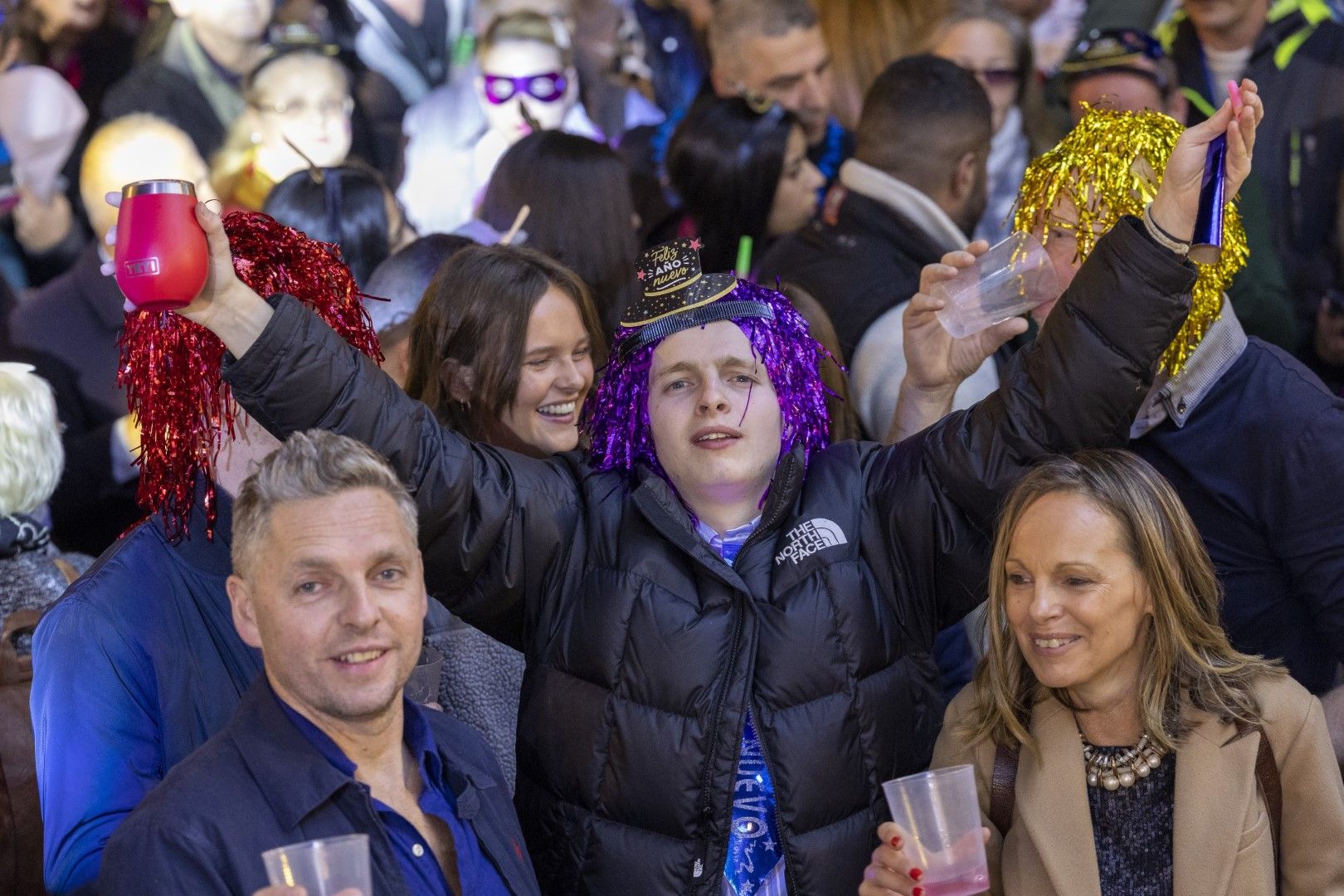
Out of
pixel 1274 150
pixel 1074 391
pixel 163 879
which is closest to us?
pixel 163 879

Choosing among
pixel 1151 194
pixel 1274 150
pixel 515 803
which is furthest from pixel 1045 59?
pixel 515 803

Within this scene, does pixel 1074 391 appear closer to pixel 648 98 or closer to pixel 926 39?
pixel 926 39

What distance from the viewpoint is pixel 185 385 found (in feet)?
8.47

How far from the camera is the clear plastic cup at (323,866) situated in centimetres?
190

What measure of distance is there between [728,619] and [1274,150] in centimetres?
368

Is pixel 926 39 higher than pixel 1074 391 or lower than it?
higher

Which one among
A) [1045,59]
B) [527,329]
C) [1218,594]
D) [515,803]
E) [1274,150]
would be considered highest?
[1045,59]

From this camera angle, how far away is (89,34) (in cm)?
560

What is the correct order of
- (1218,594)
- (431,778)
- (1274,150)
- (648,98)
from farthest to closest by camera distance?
(648,98) → (1274,150) → (1218,594) → (431,778)

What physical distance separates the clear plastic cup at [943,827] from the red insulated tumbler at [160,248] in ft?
4.07

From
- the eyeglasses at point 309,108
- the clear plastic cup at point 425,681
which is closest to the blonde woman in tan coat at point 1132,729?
the clear plastic cup at point 425,681

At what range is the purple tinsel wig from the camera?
9.30ft

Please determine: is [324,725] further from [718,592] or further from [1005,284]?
[1005,284]

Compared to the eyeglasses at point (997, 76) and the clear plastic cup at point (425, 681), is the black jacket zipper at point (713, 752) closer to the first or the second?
the clear plastic cup at point (425, 681)
